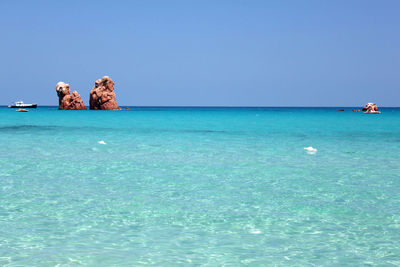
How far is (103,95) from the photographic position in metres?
160

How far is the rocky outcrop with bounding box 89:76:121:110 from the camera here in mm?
156500

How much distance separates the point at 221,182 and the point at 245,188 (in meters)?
1.46

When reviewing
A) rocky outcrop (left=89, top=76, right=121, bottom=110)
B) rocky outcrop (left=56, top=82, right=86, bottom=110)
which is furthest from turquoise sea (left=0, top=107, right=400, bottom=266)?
rocky outcrop (left=56, top=82, right=86, bottom=110)

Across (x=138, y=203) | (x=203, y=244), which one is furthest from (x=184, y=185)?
(x=203, y=244)

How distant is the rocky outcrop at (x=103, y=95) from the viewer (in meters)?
156

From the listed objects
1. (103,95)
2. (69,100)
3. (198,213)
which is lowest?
(198,213)

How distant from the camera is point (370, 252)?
29.4ft

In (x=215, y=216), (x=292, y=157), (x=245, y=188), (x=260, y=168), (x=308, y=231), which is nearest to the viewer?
(x=308, y=231)

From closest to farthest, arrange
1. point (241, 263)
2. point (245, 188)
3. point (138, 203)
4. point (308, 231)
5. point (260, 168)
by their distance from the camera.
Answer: point (241, 263)
point (308, 231)
point (138, 203)
point (245, 188)
point (260, 168)

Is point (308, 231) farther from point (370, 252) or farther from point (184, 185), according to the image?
point (184, 185)

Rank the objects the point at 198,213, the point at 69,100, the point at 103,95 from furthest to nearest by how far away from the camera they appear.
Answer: the point at 69,100, the point at 103,95, the point at 198,213

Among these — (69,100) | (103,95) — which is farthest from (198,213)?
(69,100)

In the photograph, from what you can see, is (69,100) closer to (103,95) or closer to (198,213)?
(103,95)

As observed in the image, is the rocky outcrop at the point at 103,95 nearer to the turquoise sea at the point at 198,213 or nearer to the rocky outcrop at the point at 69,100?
the rocky outcrop at the point at 69,100
